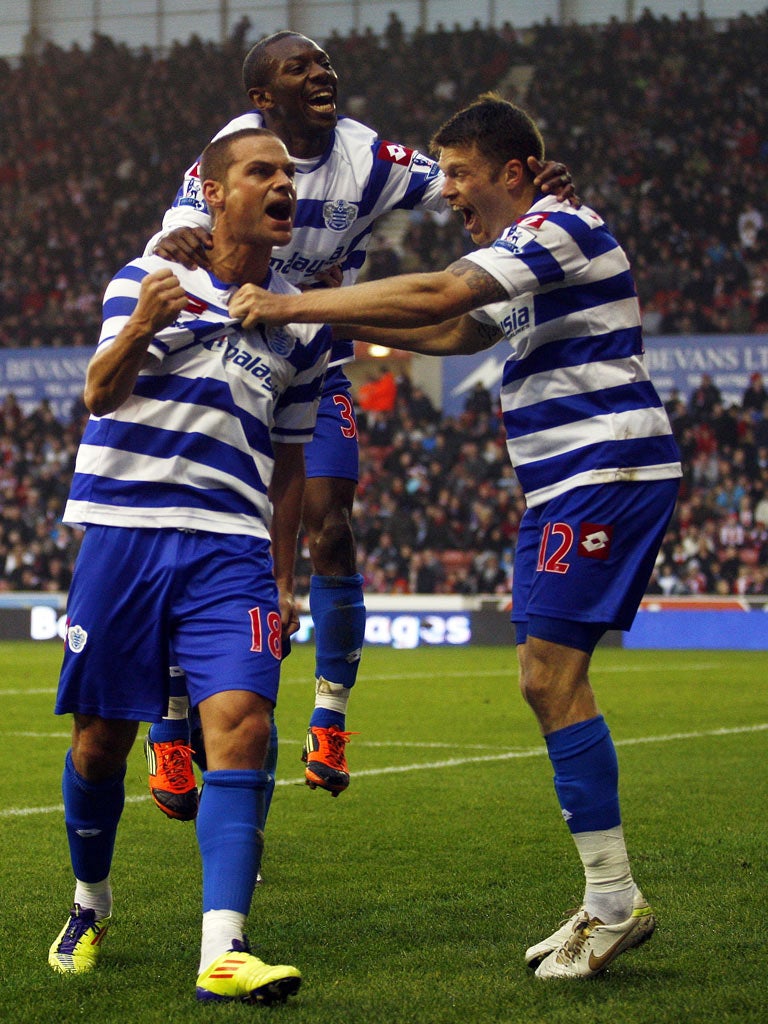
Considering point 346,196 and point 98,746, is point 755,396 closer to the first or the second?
point 346,196

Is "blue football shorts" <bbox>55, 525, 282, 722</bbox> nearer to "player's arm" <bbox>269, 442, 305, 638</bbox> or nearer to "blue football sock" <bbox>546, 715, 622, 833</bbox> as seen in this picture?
"player's arm" <bbox>269, 442, 305, 638</bbox>

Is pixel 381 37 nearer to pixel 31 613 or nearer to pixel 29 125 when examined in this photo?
pixel 29 125

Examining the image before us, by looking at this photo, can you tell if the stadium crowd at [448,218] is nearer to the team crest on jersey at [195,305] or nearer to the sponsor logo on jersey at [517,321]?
the sponsor logo on jersey at [517,321]

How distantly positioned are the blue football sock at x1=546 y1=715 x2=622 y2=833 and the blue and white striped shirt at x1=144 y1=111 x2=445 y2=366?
6.99 feet

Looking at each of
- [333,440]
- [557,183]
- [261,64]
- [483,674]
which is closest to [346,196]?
[261,64]

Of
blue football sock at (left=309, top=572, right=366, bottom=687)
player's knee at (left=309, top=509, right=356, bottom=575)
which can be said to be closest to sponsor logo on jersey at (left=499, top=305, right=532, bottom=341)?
player's knee at (left=309, top=509, right=356, bottom=575)

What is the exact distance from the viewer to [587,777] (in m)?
3.80

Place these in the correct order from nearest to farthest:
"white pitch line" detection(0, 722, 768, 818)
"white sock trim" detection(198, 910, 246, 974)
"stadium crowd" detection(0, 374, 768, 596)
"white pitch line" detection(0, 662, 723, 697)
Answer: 1. "white sock trim" detection(198, 910, 246, 974)
2. "white pitch line" detection(0, 722, 768, 818)
3. "white pitch line" detection(0, 662, 723, 697)
4. "stadium crowd" detection(0, 374, 768, 596)

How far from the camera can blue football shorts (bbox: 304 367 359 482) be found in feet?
18.4

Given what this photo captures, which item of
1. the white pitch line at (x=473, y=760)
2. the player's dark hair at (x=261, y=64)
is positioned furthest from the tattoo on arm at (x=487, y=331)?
the white pitch line at (x=473, y=760)

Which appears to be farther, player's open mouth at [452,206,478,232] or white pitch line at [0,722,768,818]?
white pitch line at [0,722,768,818]

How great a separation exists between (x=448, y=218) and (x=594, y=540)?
21.9 meters

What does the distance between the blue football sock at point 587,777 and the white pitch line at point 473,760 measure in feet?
10.8

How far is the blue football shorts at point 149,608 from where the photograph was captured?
3492 mm
